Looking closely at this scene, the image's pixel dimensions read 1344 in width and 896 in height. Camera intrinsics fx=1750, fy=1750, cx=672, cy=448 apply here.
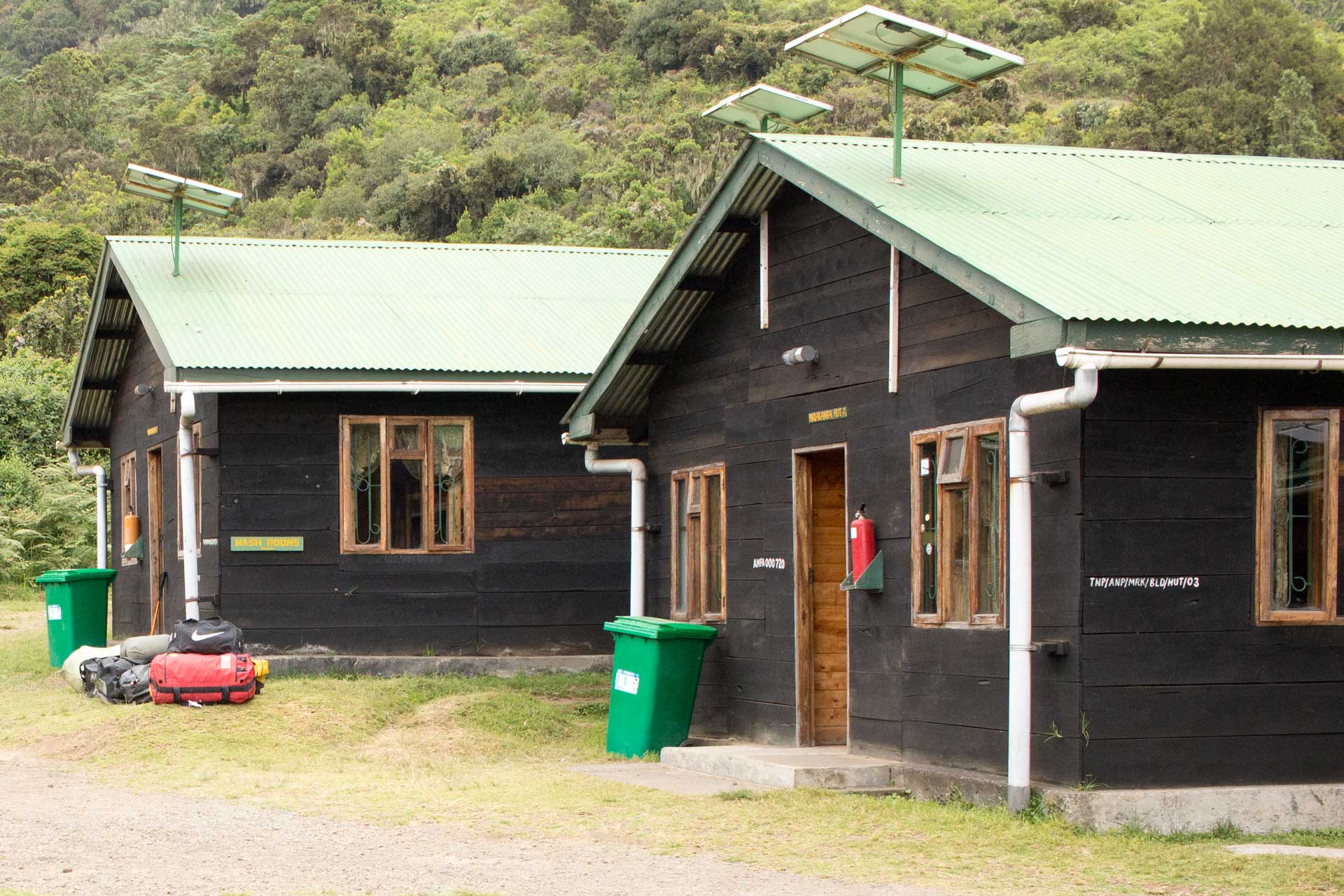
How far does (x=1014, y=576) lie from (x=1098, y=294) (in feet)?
5.23

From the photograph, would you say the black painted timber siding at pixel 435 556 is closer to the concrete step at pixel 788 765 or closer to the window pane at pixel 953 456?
the concrete step at pixel 788 765

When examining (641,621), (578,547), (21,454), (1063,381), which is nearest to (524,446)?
(578,547)

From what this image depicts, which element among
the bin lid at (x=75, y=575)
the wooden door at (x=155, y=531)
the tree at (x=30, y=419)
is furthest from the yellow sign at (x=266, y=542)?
the tree at (x=30, y=419)

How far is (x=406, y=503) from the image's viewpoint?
18141 mm

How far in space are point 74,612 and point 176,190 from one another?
524 centimetres

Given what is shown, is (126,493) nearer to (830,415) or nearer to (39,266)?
(830,415)

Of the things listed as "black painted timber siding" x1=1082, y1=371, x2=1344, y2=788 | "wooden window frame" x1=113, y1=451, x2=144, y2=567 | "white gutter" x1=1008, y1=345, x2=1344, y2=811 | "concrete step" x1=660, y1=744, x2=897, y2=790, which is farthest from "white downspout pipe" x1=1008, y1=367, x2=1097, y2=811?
"wooden window frame" x1=113, y1=451, x2=144, y2=567

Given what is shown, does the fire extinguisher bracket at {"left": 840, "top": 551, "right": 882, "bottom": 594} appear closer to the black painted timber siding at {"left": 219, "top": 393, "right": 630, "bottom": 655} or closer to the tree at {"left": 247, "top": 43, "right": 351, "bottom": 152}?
the black painted timber siding at {"left": 219, "top": 393, "right": 630, "bottom": 655}

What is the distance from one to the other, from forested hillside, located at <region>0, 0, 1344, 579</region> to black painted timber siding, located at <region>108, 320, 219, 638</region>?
10.0 meters

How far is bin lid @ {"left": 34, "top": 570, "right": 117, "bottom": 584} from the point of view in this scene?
20.2 metres

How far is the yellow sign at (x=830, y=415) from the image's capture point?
12281 mm

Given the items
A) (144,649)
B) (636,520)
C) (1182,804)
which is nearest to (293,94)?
(144,649)

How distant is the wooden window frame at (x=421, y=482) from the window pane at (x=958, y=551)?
27.0 feet

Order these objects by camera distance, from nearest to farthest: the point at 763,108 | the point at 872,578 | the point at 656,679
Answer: the point at 872,578 < the point at 656,679 < the point at 763,108
